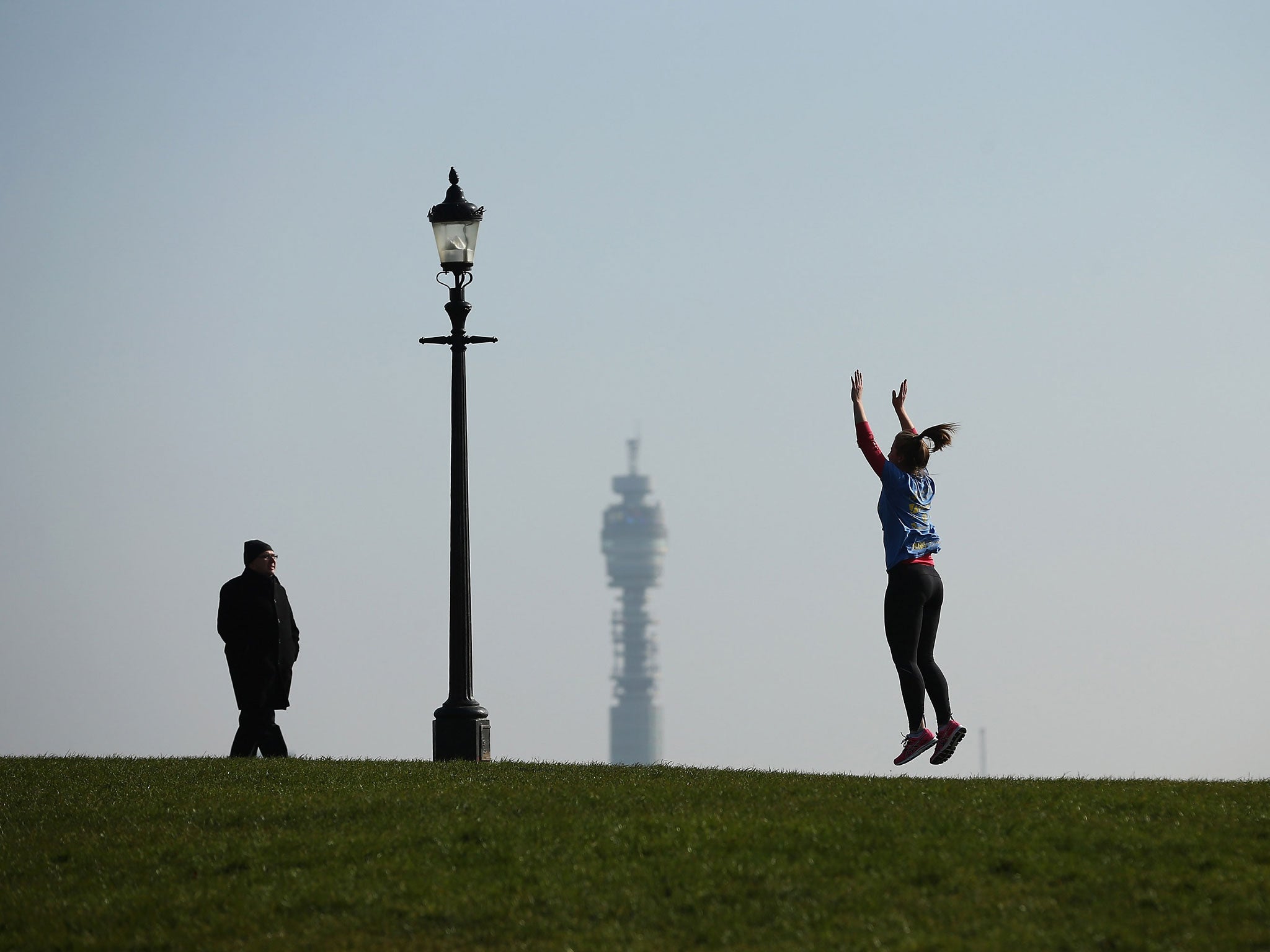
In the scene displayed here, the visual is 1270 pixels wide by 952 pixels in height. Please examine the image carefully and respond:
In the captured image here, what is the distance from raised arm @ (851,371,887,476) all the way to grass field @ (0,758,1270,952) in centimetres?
244

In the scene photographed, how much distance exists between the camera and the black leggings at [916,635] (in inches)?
527

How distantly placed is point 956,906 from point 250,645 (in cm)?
990

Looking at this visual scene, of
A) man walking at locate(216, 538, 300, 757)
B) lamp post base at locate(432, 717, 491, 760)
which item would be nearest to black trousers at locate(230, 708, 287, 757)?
man walking at locate(216, 538, 300, 757)

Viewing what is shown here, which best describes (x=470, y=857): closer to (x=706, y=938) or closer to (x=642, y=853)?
(x=642, y=853)

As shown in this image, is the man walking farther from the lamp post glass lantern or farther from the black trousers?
the lamp post glass lantern

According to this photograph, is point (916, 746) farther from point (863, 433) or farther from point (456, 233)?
point (456, 233)

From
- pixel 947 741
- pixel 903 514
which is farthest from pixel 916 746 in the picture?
pixel 903 514

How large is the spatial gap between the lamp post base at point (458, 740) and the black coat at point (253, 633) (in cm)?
201

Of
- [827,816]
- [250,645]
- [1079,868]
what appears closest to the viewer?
[1079,868]

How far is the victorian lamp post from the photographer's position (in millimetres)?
16984

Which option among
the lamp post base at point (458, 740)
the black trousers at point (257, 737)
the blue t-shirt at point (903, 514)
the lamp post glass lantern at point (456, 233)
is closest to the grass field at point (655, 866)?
the blue t-shirt at point (903, 514)

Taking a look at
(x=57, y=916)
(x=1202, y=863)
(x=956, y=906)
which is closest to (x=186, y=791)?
(x=57, y=916)

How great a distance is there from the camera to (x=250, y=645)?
17.8 m

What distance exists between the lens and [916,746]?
1331cm
